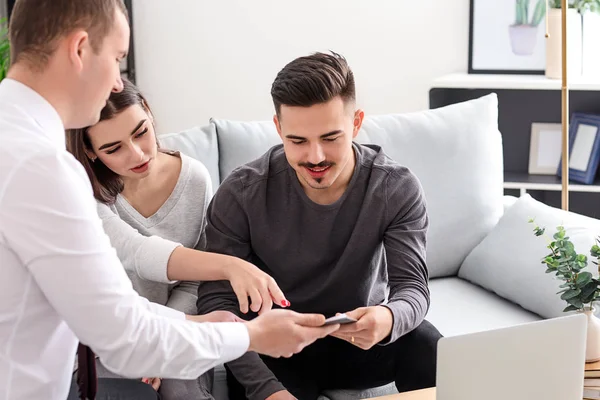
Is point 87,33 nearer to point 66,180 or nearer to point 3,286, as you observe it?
point 66,180

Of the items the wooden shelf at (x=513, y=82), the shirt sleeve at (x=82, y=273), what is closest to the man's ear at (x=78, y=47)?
the shirt sleeve at (x=82, y=273)

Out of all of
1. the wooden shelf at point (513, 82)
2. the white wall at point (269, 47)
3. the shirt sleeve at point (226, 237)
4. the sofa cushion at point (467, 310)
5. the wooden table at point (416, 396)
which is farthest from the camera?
the white wall at point (269, 47)

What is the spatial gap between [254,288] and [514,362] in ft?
1.69

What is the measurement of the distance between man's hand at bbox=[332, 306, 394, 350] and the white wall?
2.22 m

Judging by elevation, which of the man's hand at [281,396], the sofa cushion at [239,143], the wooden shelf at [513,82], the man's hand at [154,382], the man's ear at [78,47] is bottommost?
the man's hand at [154,382]

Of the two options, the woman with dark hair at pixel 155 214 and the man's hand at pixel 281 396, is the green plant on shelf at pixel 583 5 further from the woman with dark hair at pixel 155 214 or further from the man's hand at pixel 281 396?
the man's hand at pixel 281 396

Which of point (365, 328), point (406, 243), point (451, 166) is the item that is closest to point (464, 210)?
point (451, 166)

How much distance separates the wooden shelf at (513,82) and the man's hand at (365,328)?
6.14 feet

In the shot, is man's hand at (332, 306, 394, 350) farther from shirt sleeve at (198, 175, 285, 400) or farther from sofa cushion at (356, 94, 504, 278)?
sofa cushion at (356, 94, 504, 278)

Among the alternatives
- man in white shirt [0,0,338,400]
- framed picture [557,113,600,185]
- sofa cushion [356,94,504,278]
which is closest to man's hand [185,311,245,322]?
man in white shirt [0,0,338,400]

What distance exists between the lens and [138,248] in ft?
5.93

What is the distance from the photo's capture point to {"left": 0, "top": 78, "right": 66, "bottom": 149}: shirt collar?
1.19 m

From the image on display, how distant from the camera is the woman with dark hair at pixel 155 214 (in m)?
1.73

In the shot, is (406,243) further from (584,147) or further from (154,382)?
(584,147)
